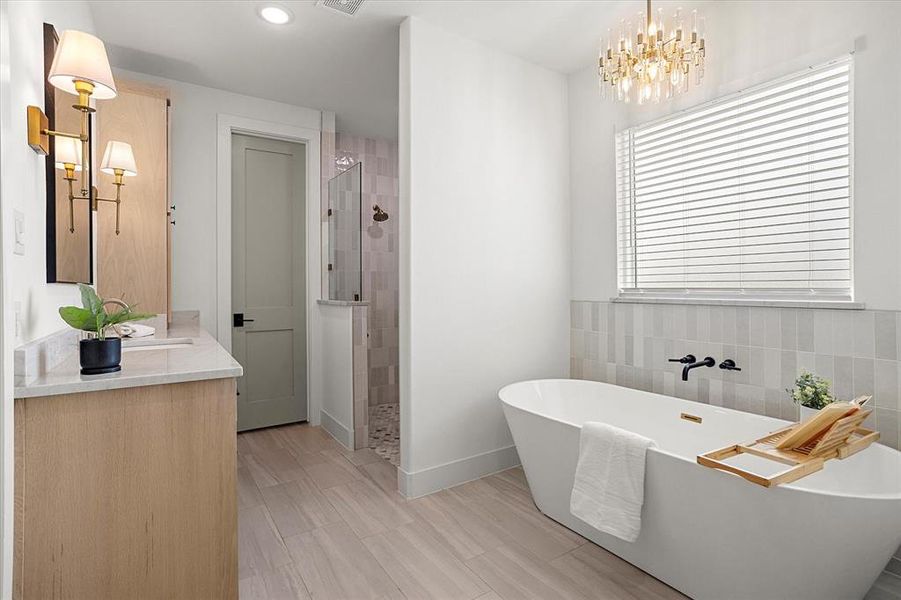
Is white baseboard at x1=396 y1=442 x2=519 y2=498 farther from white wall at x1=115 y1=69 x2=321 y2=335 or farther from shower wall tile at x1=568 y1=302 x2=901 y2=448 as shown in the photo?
white wall at x1=115 y1=69 x2=321 y2=335

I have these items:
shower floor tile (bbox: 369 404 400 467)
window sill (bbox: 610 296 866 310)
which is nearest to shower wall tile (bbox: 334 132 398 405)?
shower floor tile (bbox: 369 404 400 467)

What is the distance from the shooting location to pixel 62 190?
1842 mm

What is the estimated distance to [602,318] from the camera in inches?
125

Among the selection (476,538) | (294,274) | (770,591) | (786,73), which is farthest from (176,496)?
(786,73)

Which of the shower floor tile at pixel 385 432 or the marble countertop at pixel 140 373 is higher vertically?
the marble countertop at pixel 140 373

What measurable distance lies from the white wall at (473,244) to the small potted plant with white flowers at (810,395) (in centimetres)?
153

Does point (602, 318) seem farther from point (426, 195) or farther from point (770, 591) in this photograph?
point (770, 591)

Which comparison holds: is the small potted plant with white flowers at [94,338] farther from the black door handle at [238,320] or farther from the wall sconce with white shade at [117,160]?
the black door handle at [238,320]

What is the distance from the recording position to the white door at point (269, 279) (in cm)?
382

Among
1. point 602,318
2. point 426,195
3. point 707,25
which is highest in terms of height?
point 707,25

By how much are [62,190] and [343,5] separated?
1.64 metres

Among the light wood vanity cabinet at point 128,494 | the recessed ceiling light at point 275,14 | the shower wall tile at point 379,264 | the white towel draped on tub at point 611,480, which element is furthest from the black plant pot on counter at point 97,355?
the shower wall tile at point 379,264

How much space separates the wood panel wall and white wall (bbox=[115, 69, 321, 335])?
38 cm

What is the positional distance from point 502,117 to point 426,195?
2.77ft
